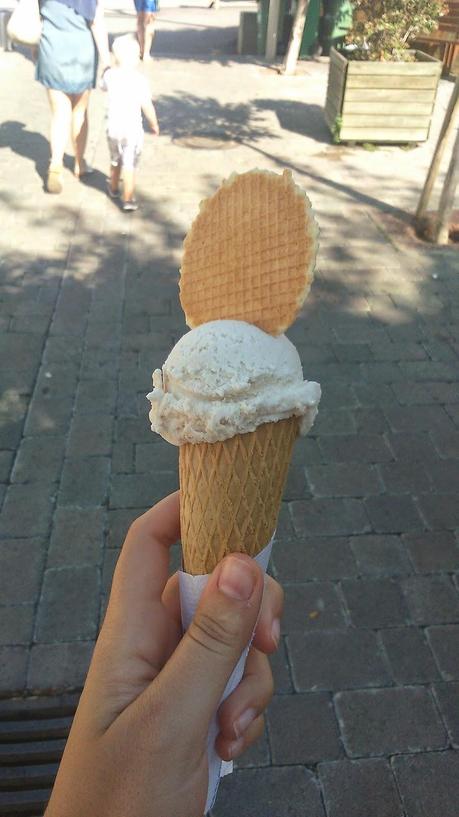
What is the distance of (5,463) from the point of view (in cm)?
388

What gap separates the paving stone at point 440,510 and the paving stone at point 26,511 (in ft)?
7.10

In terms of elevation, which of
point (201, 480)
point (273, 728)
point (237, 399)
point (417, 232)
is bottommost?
point (273, 728)

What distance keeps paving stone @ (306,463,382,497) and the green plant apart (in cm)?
759

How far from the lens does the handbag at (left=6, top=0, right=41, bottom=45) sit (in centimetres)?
662

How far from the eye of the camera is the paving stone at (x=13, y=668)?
2.73 metres

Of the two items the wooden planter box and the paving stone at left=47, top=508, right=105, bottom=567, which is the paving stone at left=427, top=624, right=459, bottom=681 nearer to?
the paving stone at left=47, top=508, right=105, bottom=567

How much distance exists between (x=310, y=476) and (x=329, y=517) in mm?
349

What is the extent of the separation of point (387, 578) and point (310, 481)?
0.79 meters

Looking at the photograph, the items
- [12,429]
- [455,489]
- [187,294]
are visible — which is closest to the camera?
[187,294]

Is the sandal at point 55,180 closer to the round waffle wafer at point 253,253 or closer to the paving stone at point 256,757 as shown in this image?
the round waffle wafer at point 253,253

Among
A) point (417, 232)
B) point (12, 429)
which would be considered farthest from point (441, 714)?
point (417, 232)

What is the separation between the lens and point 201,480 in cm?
181

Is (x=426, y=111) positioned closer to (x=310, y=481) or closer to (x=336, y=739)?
(x=310, y=481)

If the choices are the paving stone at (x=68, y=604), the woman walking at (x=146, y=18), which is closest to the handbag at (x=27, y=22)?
the paving stone at (x=68, y=604)
